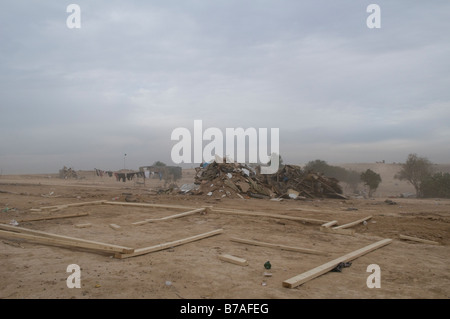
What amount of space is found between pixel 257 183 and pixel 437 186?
1278 cm

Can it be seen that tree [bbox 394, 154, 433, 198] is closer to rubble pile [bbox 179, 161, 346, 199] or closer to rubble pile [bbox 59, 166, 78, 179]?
rubble pile [bbox 179, 161, 346, 199]

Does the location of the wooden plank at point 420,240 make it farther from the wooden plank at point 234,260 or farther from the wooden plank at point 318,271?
the wooden plank at point 234,260

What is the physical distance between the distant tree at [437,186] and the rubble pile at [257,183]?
24.3ft

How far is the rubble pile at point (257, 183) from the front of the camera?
17.4m

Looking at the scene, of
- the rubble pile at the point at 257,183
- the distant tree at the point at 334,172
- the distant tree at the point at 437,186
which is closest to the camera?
the rubble pile at the point at 257,183

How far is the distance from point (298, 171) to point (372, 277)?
53.5 feet

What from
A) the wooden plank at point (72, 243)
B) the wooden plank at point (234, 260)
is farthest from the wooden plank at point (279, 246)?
the wooden plank at point (72, 243)

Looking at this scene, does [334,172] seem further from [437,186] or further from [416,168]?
[437,186]

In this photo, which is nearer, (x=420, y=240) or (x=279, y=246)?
(x=279, y=246)

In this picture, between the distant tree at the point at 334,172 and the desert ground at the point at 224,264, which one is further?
the distant tree at the point at 334,172

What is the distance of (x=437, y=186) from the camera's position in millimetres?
20969

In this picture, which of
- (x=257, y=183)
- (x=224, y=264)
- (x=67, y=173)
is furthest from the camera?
(x=67, y=173)

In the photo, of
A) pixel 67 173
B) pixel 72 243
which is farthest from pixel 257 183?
pixel 67 173
